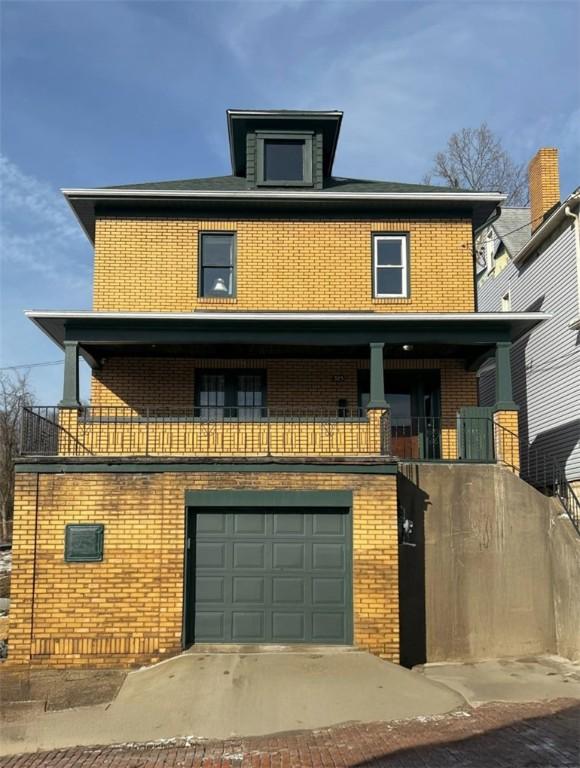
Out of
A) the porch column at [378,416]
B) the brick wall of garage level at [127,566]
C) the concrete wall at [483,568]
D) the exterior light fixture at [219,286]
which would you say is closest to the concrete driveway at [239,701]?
the brick wall of garage level at [127,566]

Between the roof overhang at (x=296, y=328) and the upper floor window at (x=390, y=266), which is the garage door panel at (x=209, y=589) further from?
the upper floor window at (x=390, y=266)

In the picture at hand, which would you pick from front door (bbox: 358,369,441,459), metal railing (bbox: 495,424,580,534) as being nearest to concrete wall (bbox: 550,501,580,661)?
metal railing (bbox: 495,424,580,534)

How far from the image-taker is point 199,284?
13922mm

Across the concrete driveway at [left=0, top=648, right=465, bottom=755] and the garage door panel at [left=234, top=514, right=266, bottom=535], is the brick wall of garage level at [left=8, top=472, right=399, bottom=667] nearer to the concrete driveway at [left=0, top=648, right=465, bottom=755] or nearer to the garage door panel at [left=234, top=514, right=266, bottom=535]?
the garage door panel at [left=234, top=514, right=266, bottom=535]

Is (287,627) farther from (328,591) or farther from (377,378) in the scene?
(377,378)

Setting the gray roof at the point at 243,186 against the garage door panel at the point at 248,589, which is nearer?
the garage door panel at the point at 248,589

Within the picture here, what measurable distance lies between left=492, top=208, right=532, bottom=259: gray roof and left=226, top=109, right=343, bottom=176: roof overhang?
6.28 meters

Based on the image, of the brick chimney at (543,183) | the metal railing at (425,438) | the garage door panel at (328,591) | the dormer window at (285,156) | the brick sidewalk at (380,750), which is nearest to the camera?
the brick sidewalk at (380,750)

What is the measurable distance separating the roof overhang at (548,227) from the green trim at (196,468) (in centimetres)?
736

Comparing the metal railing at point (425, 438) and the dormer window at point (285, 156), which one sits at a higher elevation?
the dormer window at point (285, 156)

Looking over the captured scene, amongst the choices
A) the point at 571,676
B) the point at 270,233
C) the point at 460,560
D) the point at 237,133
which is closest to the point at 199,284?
the point at 270,233

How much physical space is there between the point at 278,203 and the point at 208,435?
16.9 ft

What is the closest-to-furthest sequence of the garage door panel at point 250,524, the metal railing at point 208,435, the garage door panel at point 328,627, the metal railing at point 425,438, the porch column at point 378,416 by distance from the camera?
1. the garage door panel at point 328,627
2. the garage door panel at point 250,524
3. the porch column at point 378,416
4. the metal railing at point 208,435
5. the metal railing at point 425,438

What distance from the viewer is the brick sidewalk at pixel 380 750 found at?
6.55 meters
